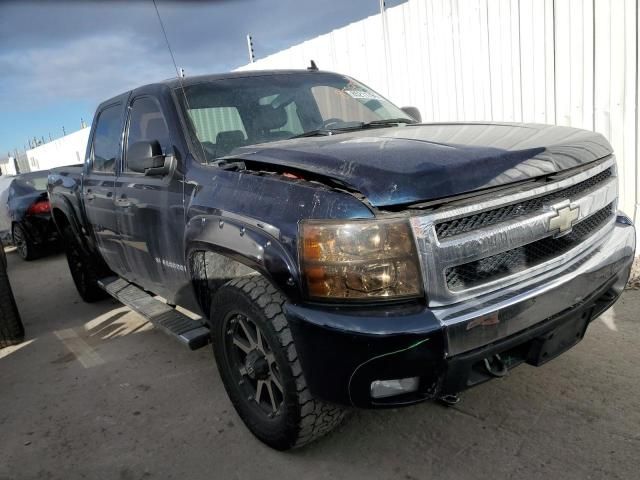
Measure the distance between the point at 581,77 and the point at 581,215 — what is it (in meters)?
2.87

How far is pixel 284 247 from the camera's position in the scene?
6.68 feet

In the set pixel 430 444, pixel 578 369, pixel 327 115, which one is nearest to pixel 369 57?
pixel 327 115

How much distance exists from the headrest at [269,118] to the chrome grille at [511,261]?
171 cm

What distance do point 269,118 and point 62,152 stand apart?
20.8 metres

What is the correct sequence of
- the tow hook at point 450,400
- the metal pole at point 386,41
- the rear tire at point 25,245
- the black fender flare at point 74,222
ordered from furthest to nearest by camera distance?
the rear tire at point 25,245 → the metal pole at point 386,41 → the black fender flare at point 74,222 → the tow hook at point 450,400

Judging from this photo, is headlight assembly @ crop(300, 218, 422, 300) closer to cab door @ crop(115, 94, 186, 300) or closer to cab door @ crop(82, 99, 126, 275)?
cab door @ crop(115, 94, 186, 300)

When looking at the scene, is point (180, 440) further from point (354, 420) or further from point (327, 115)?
point (327, 115)

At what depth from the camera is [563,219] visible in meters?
2.18

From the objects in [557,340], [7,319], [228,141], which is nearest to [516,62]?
[228,141]

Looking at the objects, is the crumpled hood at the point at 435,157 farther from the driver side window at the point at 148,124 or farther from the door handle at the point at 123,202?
the door handle at the point at 123,202

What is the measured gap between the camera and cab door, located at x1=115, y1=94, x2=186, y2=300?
300cm

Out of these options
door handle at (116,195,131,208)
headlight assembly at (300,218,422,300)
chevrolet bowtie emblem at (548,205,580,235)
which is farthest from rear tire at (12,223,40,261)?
chevrolet bowtie emblem at (548,205,580,235)

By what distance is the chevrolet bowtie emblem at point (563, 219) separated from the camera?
84.1 inches

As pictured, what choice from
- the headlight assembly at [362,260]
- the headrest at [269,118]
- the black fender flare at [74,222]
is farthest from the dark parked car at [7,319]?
the headlight assembly at [362,260]
